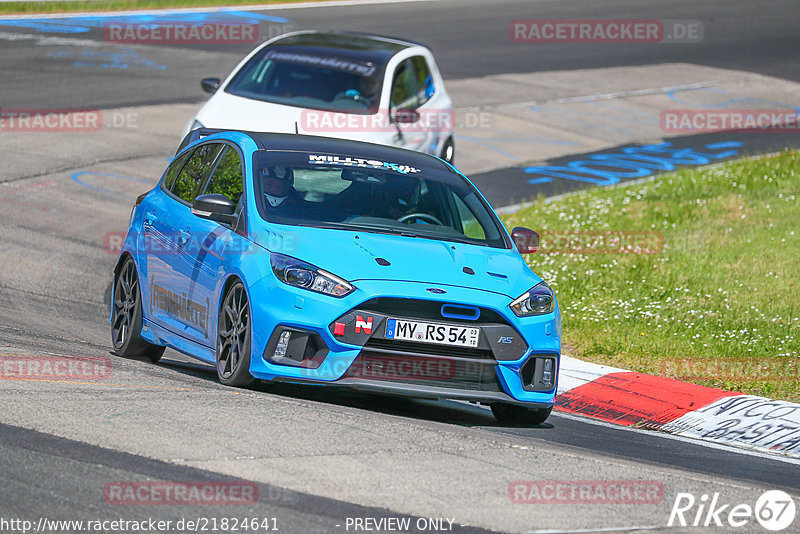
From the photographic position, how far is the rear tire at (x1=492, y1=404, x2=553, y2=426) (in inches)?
328

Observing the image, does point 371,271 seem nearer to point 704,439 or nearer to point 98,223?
point 704,439

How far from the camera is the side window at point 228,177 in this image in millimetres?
8688

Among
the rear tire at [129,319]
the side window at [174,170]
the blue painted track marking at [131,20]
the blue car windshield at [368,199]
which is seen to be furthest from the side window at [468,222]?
the blue painted track marking at [131,20]

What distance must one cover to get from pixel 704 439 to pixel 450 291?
2.35m

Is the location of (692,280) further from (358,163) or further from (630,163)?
(630,163)

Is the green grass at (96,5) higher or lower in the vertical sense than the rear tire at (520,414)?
higher

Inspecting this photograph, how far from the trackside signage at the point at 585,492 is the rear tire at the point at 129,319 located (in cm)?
395

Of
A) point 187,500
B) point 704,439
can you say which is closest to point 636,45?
point 704,439

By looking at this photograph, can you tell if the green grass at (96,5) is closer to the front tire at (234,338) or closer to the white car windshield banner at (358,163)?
the white car windshield banner at (358,163)

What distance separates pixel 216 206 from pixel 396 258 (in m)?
1.22

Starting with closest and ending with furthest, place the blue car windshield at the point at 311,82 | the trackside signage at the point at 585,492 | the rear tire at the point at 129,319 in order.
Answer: the trackside signage at the point at 585,492 < the rear tire at the point at 129,319 < the blue car windshield at the point at 311,82

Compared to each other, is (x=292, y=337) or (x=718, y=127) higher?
(x=292, y=337)

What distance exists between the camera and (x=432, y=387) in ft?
24.9

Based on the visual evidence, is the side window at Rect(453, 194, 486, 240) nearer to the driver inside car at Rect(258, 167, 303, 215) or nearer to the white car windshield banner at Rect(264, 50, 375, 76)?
the driver inside car at Rect(258, 167, 303, 215)
